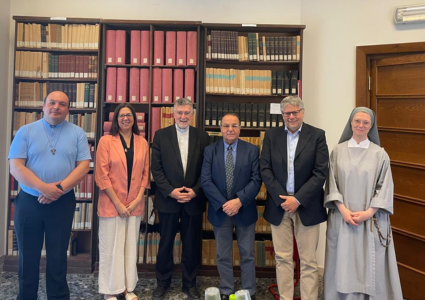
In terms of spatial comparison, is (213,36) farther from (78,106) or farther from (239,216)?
→ (239,216)

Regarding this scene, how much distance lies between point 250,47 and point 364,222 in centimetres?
212

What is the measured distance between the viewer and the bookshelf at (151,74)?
327 centimetres

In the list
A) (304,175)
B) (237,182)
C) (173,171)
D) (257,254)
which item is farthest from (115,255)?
(304,175)

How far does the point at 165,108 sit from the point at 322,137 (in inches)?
65.5

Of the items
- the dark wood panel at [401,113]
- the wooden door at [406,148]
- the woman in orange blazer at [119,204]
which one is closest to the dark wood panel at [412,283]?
the wooden door at [406,148]

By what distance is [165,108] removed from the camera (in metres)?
3.28

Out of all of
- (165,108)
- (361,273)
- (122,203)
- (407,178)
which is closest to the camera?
(361,273)

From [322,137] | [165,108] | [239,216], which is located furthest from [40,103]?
[322,137]

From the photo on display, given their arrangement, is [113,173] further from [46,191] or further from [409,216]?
[409,216]

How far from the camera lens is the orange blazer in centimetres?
254

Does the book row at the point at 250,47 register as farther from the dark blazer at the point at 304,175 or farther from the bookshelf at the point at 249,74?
the dark blazer at the point at 304,175

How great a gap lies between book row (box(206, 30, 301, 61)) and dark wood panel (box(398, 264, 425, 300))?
2.37m

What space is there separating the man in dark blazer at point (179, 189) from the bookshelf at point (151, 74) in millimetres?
520

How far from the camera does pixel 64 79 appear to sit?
3.29m
